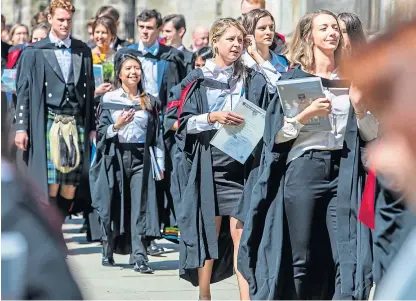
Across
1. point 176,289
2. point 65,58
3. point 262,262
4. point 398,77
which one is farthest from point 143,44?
point 398,77

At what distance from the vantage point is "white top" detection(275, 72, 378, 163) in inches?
251

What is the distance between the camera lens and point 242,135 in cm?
729

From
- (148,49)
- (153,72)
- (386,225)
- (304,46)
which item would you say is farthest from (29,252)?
(148,49)

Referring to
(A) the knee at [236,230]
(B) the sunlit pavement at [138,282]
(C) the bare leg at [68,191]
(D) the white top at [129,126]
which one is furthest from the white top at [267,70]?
(C) the bare leg at [68,191]

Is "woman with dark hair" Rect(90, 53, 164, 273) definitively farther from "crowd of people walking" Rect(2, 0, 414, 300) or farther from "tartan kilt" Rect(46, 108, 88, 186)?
"tartan kilt" Rect(46, 108, 88, 186)

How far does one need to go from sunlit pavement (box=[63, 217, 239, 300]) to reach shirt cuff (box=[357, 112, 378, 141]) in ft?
6.76

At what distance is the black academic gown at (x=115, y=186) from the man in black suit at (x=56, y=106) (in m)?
0.47

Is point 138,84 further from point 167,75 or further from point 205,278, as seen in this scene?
point 205,278

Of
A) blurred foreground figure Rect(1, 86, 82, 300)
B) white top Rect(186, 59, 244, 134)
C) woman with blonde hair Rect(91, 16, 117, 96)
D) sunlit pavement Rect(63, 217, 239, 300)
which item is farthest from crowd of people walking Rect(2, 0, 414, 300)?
blurred foreground figure Rect(1, 86, 82, 300)

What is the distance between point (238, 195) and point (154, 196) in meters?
2.45

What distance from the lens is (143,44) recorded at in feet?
37.0

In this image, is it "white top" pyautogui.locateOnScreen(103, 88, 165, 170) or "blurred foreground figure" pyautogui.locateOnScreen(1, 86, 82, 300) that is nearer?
"blurred foreground figure" pyautogui.locateOnScreen(1, 86, 82, 300)

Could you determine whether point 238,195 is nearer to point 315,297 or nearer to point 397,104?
point 315,297

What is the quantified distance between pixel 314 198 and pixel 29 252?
4.11m
